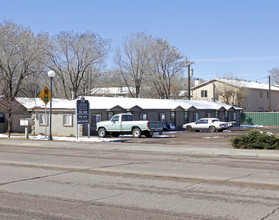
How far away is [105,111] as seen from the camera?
4025cm

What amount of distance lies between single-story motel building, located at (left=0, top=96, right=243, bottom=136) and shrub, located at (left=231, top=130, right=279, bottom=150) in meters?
17.7

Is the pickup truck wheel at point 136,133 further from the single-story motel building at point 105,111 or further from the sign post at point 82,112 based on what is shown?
the single-story motel building at point 105,111

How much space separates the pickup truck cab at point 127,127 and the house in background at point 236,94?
40.0m

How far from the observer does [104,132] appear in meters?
35.7

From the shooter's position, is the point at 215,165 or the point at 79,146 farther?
the point at 79,146

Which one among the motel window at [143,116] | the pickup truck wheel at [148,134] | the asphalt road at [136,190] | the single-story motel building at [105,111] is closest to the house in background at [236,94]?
the single-story motel building at [105,111]

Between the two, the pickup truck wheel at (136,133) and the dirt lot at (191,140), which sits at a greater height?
the pickup truck wheel at (136,133)

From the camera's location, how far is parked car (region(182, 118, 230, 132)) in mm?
44281

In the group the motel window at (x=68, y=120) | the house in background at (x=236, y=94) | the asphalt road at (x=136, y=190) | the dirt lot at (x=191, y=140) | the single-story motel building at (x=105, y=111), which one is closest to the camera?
the asphalt road at (x=136, y=190)

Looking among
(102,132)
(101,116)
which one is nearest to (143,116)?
(101,116)

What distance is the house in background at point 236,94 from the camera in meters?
75.8

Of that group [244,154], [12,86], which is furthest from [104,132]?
[244,154]

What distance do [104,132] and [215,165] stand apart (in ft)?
69.9

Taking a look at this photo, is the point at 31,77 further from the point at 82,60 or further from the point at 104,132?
the point at 104,132
